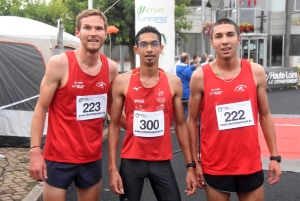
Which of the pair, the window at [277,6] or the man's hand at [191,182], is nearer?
the man's hand at [191,182]

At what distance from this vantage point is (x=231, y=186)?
333 cm

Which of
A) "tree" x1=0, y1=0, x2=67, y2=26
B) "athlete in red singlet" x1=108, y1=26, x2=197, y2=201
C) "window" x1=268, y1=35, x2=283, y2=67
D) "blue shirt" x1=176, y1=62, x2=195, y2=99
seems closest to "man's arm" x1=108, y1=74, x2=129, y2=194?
"athlete in red singlet" x1=108, y1=26, x2=197, y2=201

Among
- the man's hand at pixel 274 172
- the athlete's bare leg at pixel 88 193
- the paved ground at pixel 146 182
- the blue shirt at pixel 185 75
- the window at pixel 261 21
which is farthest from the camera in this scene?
the window at pixel 261 21

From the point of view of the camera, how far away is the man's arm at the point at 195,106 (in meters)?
3.37

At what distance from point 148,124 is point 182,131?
35 cm

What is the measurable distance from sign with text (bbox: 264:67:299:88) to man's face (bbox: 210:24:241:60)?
57.7 ft

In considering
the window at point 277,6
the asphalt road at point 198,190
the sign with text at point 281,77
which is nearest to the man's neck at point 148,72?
the asphalt road at point 198,190

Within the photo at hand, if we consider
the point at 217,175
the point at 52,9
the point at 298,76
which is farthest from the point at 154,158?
the point at 52,9

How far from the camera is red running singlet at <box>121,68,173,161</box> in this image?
11.0 feet

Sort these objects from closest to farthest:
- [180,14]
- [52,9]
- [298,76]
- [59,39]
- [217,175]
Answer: [217,175], [59,39], [298,76], [180,14], [52,9]

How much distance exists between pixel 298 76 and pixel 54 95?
20.5m

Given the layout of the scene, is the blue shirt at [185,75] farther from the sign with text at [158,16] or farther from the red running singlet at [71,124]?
the red running singlet at [71,124]

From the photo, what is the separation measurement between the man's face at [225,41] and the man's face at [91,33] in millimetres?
934

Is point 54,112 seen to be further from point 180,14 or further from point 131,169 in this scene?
point 180,14
